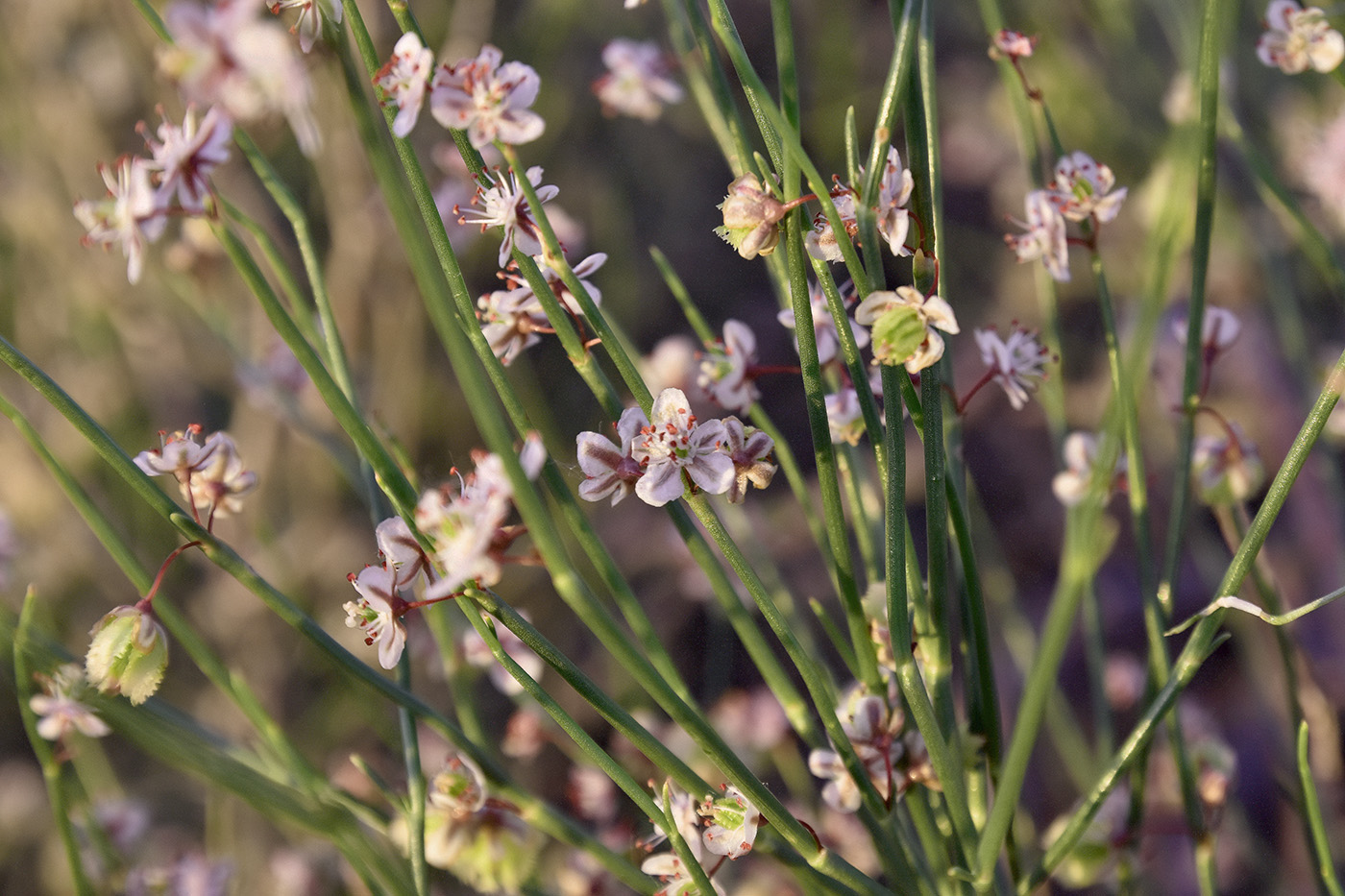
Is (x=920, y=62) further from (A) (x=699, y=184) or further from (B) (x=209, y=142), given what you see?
(A) (x=699, y=184)

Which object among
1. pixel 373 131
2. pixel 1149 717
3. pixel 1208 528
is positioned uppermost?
pixel 373 131

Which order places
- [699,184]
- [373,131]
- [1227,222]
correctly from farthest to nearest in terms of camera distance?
[699,184]
[1227,222]
[373,131]

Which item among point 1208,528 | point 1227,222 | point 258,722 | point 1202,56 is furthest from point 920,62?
point 1208,528

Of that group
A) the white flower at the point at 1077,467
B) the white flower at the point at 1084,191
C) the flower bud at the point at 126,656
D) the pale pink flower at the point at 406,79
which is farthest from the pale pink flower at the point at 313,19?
the white flower at the point at 1077,467

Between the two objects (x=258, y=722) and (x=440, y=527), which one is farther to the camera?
(x=258, y=722)

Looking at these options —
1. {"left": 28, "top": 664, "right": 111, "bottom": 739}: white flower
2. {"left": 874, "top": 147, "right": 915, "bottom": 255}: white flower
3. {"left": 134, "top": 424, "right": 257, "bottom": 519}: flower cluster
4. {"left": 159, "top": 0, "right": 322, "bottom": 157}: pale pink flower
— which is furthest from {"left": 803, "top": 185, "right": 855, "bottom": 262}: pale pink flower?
{"left": 28, "top": 664, "right": 111, "bottom": 739}: white flower

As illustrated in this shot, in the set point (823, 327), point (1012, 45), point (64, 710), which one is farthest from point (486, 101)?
point (64, 710)
